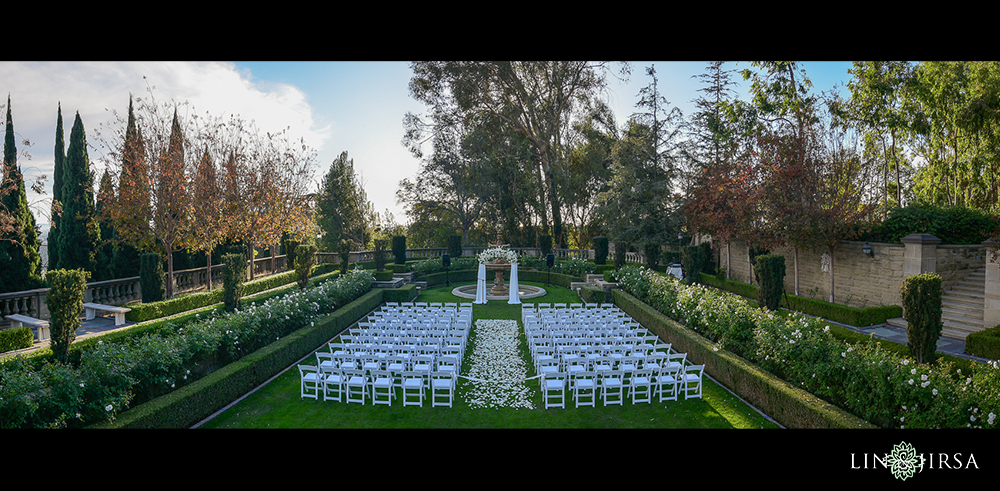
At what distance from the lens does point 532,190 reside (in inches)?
1303

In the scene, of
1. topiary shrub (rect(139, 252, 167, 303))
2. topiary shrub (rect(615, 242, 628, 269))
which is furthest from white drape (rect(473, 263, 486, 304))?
topiary shrub (rect(139, 252, 167, 303))

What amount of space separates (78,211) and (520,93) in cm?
2459

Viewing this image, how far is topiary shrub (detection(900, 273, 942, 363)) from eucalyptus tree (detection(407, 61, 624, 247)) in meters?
24.5

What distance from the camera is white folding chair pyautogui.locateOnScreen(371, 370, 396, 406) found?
7297mm

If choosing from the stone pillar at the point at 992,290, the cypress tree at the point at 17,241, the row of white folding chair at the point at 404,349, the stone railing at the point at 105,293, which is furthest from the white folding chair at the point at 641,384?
the cypress tree at the point at 17,241

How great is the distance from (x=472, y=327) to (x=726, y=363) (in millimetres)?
7478

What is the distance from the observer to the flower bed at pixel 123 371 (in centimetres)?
499

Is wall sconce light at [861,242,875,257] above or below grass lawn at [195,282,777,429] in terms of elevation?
above

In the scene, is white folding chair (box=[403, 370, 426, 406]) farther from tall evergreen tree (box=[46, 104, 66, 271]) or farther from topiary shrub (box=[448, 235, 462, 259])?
topiary shrub (box=[448, 235, 462, 259])

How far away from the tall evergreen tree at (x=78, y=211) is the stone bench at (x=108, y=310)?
12.5 feet

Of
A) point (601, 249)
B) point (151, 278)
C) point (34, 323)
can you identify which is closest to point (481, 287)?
point (601, 249)

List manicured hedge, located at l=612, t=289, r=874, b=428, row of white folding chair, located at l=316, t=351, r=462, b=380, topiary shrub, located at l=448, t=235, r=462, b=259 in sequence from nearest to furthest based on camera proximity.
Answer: manicured hedge, located at l=612, t=289, r=874, b=428, row of white folding chair, located at l=316, t=351, r=462, b=380, topiary shrub, located at l=448, t=235, r=462, b=259
